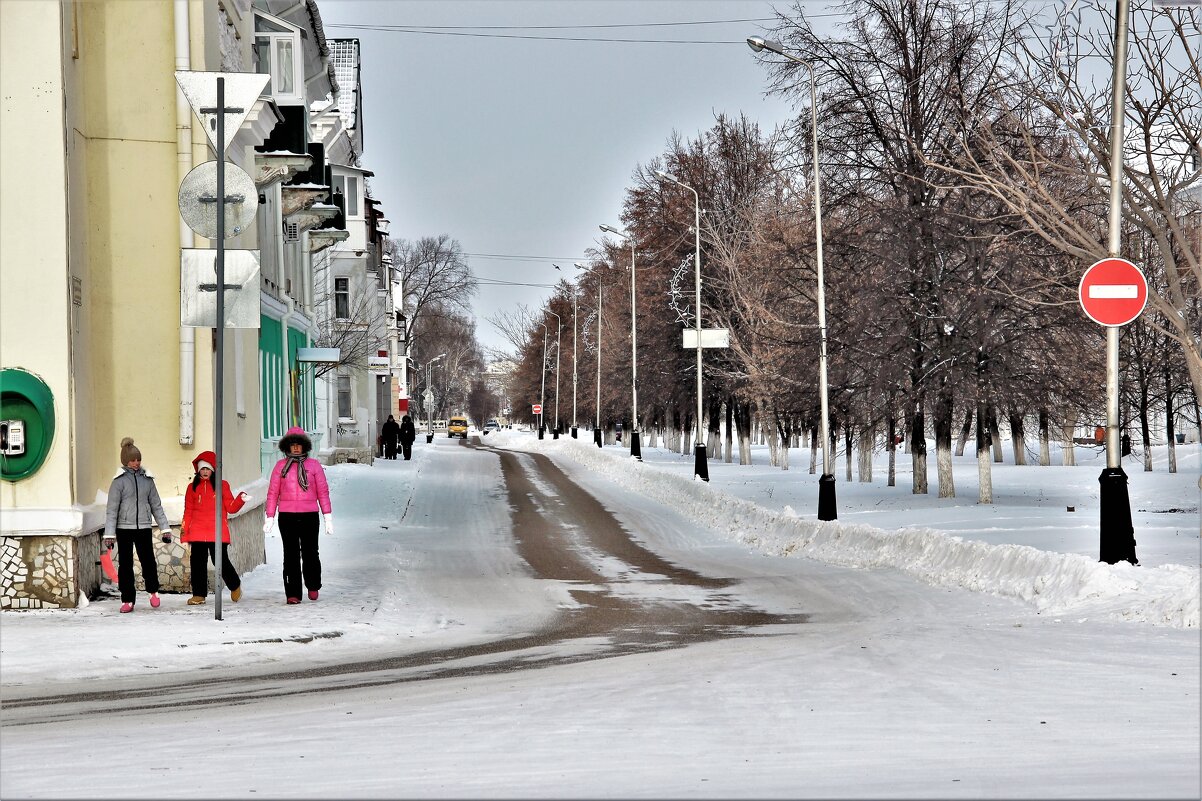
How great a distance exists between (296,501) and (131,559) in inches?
70.5

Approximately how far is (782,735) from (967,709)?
1357 millimetres

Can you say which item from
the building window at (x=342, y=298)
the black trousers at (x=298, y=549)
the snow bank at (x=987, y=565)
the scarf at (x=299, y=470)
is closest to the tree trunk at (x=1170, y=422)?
the snow bank at (x=987, y=565)

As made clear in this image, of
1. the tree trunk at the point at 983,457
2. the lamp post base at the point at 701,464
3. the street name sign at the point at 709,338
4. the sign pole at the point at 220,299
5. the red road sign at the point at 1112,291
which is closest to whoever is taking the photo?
the sign pole at the point at 220,299

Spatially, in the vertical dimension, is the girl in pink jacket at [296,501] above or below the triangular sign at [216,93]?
below

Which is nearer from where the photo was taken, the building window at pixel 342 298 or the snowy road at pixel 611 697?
the snowy road at pixel 611 697

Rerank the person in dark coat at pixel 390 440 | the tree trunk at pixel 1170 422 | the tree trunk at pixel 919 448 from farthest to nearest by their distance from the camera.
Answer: the person in dark coat at pixel 390 440, the tree trunk at pixel 1170 422, the tree trunk at pixel 919 448

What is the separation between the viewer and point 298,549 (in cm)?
1422

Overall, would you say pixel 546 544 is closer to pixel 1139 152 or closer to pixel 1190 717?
pixel 1139 152

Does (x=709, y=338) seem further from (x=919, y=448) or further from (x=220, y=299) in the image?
(x=220, y=299)

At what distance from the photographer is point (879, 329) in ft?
96.6

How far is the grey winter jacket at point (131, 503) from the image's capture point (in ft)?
43.2

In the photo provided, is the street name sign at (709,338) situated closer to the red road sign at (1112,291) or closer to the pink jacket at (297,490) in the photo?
the red road sign at (1112,291)

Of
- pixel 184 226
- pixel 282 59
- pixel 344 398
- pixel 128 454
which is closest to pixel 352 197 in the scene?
pixel 344 398

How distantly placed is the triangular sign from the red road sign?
27.4ft
